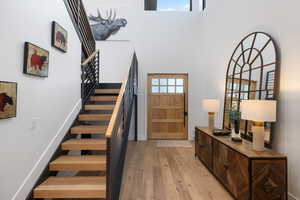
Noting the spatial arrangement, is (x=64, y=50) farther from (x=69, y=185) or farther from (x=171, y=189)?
(x=171, y=189)

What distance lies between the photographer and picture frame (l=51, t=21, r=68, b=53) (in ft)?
8.25

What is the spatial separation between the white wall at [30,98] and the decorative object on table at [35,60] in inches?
2.2

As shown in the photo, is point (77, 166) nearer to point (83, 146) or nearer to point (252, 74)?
point (83, 146)

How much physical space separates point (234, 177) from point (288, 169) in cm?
64

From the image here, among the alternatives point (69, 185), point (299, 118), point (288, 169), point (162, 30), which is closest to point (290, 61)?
point (299, 118)

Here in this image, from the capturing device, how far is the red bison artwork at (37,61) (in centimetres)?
207

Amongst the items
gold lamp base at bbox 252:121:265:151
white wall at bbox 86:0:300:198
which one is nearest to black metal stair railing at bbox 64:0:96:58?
white wall at bbox 86:0:300:198

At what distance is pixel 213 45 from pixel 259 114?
122 inches

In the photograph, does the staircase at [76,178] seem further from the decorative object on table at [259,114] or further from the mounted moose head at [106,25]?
the mounted moose head at [106,25]

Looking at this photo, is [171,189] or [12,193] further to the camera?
[171,189]

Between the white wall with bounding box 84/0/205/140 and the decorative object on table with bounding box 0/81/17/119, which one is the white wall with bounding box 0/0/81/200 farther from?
the white wall with bounding box 84/0/205/140

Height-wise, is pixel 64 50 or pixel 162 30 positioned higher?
pixel 162 30

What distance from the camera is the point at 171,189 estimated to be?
2635mm

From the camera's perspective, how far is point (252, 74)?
291 centimetres
